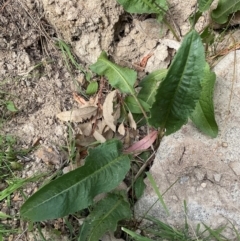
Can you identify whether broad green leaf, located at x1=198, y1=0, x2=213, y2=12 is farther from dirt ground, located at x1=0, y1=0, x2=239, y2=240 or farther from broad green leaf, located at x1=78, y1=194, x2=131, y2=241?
broad green leaf, located at x1=78, y1=194, x2=131, y2=241

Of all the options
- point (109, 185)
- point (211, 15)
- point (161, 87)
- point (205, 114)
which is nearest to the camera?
point (161, 87)

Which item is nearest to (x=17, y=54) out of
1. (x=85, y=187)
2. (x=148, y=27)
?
(x=148, y=27)

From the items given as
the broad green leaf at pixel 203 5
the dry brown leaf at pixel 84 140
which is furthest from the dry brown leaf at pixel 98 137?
the broad green leaf at pixel 203 5

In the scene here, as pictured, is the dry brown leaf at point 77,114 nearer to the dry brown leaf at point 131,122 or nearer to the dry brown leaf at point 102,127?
the dry brown leaf at point 102,127

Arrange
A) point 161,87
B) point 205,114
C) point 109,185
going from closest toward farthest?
point 161,87, point 109,185, point 205,114

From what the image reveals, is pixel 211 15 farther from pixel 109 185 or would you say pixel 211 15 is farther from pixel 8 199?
pixel 8 199

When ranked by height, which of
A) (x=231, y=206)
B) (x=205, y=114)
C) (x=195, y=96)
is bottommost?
(x=231, y=206)

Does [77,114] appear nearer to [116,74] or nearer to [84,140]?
[84,140]

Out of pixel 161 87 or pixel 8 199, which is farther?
pixel 8 199
